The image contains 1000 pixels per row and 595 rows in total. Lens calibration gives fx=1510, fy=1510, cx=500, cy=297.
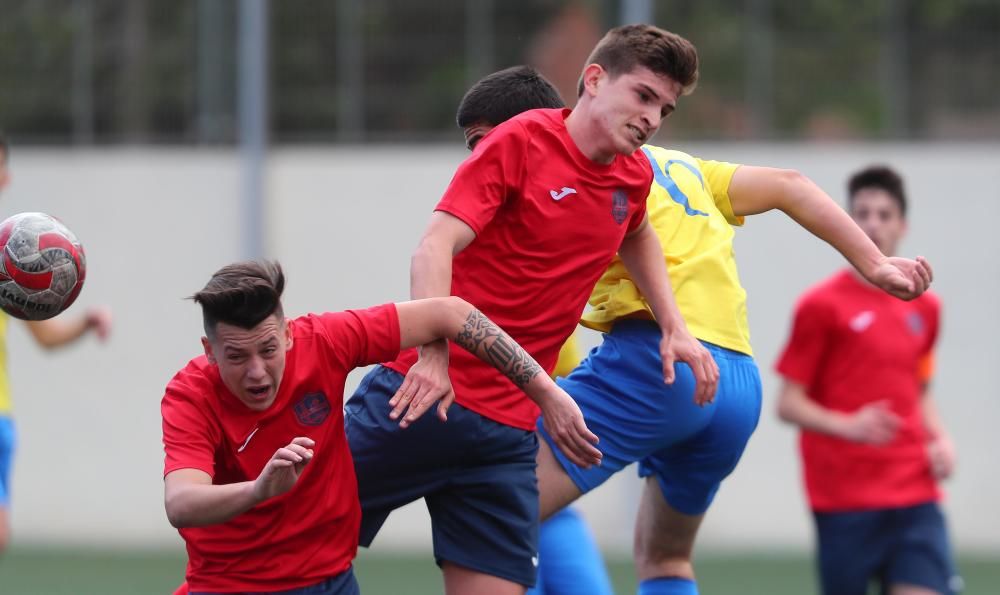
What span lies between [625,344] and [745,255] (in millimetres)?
7620

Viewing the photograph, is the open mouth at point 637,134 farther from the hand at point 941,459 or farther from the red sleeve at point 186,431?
the hand at point 941,459

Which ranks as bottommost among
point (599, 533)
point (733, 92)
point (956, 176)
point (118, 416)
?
point (599, 533)

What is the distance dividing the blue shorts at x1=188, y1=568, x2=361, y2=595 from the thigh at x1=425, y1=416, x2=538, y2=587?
283mm

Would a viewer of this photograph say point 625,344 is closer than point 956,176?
Yes

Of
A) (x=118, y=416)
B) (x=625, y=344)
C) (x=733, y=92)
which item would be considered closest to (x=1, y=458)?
(x=625, y=344)

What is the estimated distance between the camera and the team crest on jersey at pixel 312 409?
13.4 feet

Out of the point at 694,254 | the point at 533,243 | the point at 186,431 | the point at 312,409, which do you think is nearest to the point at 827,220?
the point at 694,254

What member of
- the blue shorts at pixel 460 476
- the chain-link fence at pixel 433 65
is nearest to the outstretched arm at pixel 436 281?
the blue shorts at pixel 460 476

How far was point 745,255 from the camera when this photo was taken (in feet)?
39.9

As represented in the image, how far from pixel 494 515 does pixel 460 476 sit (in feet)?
0.49

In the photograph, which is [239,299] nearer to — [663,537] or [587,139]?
[587,139]

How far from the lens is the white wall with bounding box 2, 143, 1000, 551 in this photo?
12.0 metres

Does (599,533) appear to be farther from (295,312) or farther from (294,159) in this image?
(294,159)

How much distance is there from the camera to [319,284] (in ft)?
40.0
